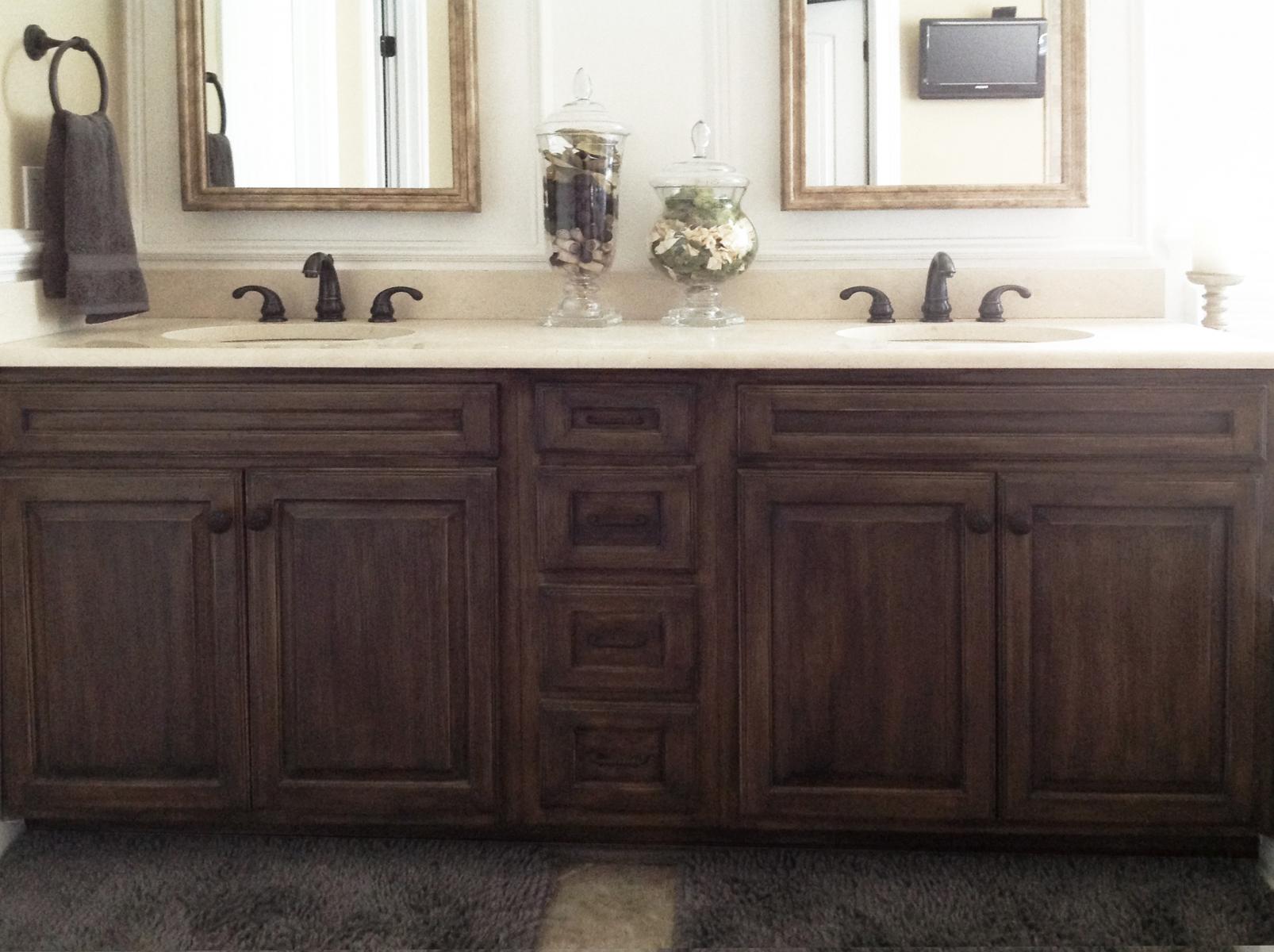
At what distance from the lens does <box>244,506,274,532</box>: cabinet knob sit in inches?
88.1

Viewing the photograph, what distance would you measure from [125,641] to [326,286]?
0.84m

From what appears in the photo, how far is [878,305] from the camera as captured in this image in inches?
106

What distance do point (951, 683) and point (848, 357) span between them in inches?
21.8

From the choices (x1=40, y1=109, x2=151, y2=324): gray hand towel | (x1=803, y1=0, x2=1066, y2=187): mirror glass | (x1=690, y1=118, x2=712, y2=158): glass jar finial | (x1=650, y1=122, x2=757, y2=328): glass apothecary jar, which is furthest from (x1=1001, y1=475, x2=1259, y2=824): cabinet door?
(x1=40, y1=109, x2=151, y2=324): gray hand towel

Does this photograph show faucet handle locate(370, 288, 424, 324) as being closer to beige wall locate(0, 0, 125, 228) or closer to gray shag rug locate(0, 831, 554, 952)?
beige wall locate(0, 0, 125, 228)

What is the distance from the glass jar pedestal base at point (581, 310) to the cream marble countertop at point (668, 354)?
0.26 metres

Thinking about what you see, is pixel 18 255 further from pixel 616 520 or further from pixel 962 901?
pixel 962 901

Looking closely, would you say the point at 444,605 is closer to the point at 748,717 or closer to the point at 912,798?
the point at 748,717

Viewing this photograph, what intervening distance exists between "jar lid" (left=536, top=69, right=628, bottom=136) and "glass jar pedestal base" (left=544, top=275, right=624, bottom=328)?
11.6 inches

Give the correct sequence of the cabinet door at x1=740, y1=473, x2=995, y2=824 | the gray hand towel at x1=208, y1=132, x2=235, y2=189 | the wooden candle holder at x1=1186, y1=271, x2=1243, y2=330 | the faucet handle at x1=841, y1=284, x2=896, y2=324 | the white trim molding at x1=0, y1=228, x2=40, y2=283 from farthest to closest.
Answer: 1. the gray hand towel at x1=208, y1=132, x2=235, y2=189
2. the faucet handle at x1=841, y1=284, x2=896, y2=324
3. the wooden candle holder at x1=1186, y1=271, x2=1243, y2=330
4. the white trim molding at x1=0, y1=228, x2=40, y2=283
5. the cabinet door at x1=740, y1=473, x2=995, y2=824

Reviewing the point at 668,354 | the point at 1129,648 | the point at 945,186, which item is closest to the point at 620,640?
the point at 668,354

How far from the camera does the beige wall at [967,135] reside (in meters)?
2.67

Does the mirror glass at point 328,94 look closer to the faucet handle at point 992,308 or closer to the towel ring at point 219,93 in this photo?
the towel ring at point 219,93

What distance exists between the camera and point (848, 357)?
2129 millimetres
